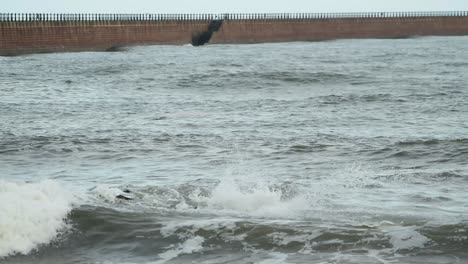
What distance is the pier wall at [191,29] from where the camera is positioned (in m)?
54.4

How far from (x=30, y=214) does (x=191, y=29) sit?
204ft

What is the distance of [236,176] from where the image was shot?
10805 mm

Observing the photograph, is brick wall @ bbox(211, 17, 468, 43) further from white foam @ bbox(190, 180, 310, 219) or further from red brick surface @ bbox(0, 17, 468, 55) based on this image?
white foam @ bbox(190, 180, 310, 219)

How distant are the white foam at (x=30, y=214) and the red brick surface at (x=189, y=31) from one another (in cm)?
4460

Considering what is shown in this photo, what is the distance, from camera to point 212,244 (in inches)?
292

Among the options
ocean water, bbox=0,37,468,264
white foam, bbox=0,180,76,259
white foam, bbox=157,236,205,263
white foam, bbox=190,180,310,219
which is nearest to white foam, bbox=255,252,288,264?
ocean water, bbox=0,37,468,264

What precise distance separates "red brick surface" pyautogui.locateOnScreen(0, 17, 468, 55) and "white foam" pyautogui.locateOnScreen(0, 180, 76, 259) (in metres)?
44.6

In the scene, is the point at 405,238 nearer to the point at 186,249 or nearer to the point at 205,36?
the point at 186,249

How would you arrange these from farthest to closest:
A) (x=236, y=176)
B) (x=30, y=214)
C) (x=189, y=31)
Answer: (x=189, y=31) < (x=236, y=176) < (x=30, y=214)

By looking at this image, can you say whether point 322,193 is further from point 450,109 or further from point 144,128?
point 450,109

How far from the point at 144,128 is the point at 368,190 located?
23.0 feet

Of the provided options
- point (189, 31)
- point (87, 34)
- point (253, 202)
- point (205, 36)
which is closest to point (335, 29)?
point (205, 36)

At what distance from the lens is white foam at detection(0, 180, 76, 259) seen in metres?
7.29

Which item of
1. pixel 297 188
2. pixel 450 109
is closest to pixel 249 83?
pixel 450 109
